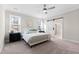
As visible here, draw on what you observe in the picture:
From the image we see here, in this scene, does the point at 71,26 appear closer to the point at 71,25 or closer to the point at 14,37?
the point at 71,25

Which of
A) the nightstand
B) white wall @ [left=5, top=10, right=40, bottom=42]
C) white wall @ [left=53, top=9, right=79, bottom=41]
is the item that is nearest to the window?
white wall @ [left=5, top=10, right=40, bottom=42]

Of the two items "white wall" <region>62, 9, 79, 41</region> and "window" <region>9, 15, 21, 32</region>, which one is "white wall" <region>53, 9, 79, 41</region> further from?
"window" <region>9, 15, 21, 32</region>

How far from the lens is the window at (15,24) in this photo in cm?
559

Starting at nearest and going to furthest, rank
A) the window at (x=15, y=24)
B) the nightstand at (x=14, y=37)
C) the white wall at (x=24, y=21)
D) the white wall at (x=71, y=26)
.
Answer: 1. the white wall at (x=71, y=26)
2. the nightstand at (x=14, y=37)
3. the white wall at (x=24, y=21)
4. the window at (x=15, y=24)

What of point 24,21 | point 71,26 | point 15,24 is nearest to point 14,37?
point 15,24

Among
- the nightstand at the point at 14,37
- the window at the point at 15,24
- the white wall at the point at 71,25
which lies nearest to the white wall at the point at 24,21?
the window at the point at 15,24

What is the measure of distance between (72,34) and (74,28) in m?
0.51

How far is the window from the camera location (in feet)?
18.3

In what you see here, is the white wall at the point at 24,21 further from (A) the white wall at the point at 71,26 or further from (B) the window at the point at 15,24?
(A) the white wall at the point at 71,26

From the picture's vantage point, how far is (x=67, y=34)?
5617mm

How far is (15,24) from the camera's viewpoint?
19.2 feet
